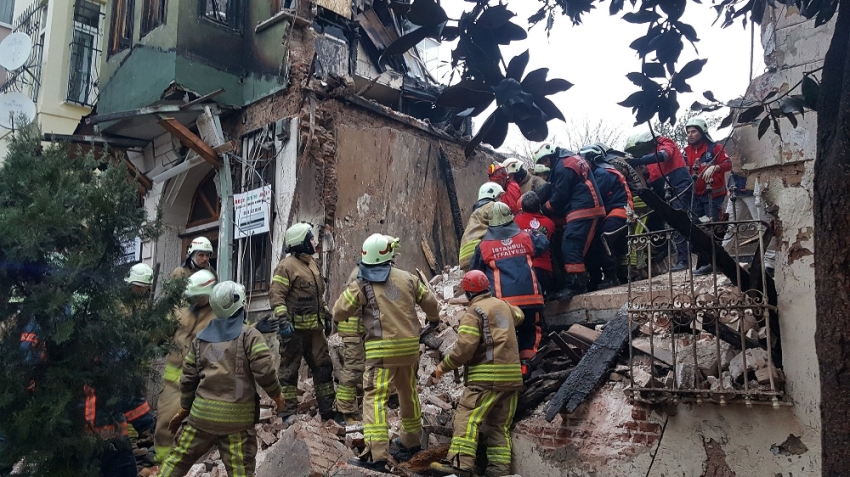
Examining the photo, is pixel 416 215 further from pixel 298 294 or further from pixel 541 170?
pixel 298 294

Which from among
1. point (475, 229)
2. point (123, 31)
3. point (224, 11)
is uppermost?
point (123, 31)

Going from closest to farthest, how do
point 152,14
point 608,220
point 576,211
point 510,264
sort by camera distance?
point 510,264 → point 576,211 → point 608,220 → point 152,14

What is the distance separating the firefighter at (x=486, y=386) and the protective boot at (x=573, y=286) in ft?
5.26

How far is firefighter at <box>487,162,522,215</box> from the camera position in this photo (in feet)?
25.4

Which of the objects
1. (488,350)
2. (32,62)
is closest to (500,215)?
(488,350)

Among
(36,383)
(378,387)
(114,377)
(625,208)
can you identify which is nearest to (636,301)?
(625,208)

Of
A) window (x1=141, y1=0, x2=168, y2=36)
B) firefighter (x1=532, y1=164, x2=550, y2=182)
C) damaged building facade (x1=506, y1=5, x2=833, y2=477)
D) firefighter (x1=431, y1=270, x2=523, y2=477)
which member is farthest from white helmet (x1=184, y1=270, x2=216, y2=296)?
window (x1=141, y1=0, x2=168, y2=36)

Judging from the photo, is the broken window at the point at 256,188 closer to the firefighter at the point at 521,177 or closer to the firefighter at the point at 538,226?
the firefighter at the point at 521,177

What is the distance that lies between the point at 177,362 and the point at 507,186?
399 cm

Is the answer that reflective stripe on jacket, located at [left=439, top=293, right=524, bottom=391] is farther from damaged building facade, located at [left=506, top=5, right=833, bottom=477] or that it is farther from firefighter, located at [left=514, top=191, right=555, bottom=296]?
firefighter, located at [left=514, top=191, right=555, bottom=296]

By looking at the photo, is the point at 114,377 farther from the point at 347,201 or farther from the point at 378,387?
the point at 347,201

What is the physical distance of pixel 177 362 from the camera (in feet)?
20.3

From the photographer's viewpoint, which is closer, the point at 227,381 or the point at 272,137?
the point at 227,381

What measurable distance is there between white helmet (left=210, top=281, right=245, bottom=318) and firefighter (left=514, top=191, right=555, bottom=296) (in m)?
3.06
